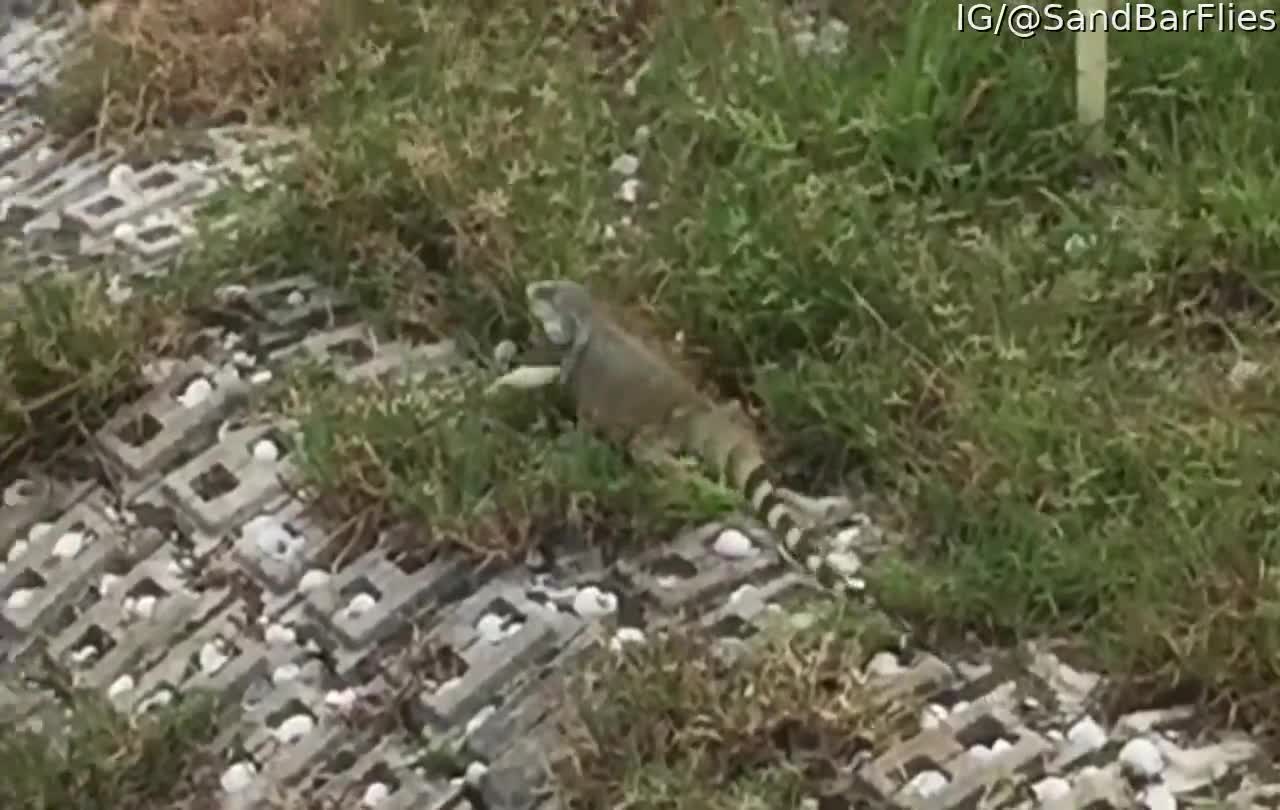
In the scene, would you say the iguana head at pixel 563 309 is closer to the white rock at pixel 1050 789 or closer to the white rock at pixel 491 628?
the white rock at pixel 491 628

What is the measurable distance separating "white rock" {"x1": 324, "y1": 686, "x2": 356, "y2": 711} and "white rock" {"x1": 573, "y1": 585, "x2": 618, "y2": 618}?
0.75ft

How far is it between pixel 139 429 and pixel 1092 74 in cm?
117

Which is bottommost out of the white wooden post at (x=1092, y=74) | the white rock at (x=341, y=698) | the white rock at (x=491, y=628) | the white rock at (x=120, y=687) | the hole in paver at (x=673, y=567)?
the white rock at (x=341, y=698)

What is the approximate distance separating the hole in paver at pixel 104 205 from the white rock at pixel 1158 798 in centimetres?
158

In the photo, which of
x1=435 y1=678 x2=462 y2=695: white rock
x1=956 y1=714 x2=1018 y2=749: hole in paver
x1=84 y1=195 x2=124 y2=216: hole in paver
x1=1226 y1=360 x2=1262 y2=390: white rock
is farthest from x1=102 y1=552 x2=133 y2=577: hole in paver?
x1=1226 y1=360 x2=1262 y2=390: white rock

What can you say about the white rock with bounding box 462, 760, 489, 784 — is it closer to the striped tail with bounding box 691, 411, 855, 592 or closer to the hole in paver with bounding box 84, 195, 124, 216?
the striped tail with bounding box 691, 411, 855, 592

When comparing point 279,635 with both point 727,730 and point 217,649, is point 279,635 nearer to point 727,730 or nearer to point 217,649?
point 217,649

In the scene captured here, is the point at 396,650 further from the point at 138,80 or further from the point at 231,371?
the point at 138,80

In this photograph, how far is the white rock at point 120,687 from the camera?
7.08ft

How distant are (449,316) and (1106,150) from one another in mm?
803

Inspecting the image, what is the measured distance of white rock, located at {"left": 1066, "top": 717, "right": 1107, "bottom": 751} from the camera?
1936 millimetres

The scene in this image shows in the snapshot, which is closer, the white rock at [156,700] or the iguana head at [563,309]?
the white rock at [156,700]

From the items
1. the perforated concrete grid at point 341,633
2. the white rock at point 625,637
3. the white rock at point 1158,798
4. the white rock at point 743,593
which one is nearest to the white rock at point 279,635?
the perforated concrete grid at point 341,633

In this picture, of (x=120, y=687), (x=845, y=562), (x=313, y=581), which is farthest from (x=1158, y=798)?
(x=120, y=687)
